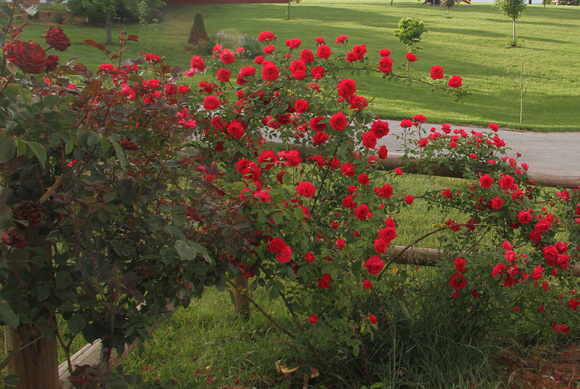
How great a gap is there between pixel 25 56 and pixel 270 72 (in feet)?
4.05

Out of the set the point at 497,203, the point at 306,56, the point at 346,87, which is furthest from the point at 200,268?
the point at 497,203

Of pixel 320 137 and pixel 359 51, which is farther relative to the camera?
pixel 359 51

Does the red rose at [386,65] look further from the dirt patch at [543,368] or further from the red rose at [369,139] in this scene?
the dirt patch at [543,368]

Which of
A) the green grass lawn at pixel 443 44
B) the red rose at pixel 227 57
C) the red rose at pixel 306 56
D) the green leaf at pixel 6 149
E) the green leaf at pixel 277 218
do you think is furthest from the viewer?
the green grass lawn at pixel 443 44

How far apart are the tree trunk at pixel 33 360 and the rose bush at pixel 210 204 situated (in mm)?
193

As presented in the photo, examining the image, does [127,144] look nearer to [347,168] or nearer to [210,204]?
[210,204]

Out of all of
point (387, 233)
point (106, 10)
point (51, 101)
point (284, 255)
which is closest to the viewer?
point (51, 101)

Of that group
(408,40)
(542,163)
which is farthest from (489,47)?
(542,163)

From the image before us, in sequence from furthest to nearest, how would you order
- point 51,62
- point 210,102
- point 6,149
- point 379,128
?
point 210,102, point 379,128, point 51,62, point 6,149

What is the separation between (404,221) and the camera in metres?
4.61

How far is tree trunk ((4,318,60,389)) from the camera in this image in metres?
1.60

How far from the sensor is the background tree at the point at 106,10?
68.6 feet

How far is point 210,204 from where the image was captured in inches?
67.3

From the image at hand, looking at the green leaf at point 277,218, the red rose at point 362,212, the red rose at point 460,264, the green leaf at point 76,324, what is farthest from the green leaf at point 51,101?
the red rose at point 460,264
